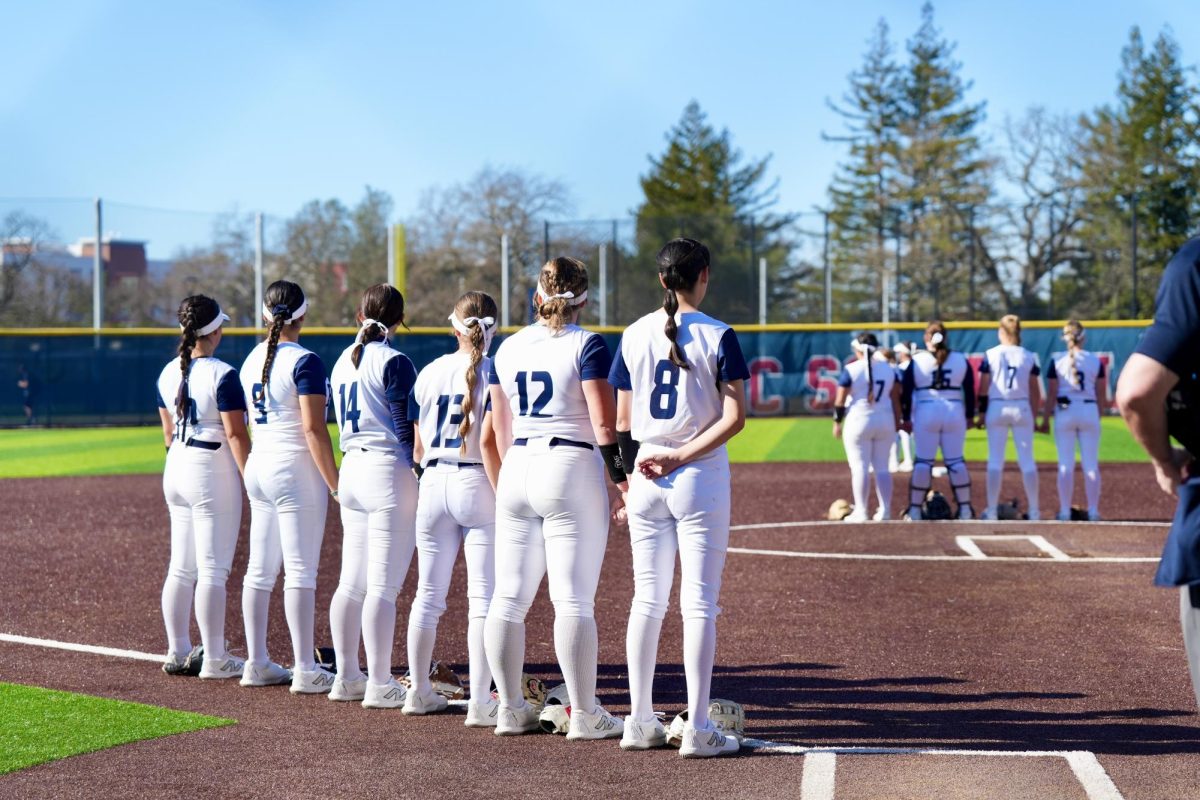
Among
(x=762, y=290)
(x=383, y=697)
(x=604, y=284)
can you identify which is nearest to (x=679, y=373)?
(x=383, y=697)

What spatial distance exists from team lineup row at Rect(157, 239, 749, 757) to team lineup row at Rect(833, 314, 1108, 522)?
7.51 m

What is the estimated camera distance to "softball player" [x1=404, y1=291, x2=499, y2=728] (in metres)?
6.04

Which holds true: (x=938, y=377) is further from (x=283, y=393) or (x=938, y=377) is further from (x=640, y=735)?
(x=640, y=735)

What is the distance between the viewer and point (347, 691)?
6543 millimetres

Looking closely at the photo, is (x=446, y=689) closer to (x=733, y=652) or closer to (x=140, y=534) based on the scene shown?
(x=733, y=652)

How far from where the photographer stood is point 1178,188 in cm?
5241

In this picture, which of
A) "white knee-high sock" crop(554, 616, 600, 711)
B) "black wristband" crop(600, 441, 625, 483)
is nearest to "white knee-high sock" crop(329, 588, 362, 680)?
"white knee-high sock" crop(554, 616, 600, 711)

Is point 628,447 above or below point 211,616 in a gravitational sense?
above

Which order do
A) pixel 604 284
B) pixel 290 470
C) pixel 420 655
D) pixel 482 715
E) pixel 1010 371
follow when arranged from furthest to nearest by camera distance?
pixel 604 284, pixel 1010 371, pixel 290 470, pixel 420 655, pixel 482 715

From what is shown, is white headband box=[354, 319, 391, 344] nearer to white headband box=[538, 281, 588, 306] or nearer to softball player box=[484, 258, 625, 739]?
softball player box=[484, 258, 625, 739]

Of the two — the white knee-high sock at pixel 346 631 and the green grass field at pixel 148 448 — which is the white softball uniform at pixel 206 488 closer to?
the white knee-high sock at pixel 346 631

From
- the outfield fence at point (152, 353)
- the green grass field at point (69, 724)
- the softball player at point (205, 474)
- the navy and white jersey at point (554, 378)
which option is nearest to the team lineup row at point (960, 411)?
the softball player at point (205, 474)

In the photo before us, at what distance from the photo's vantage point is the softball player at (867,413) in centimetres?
1340

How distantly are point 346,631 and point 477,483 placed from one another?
3.52ft
